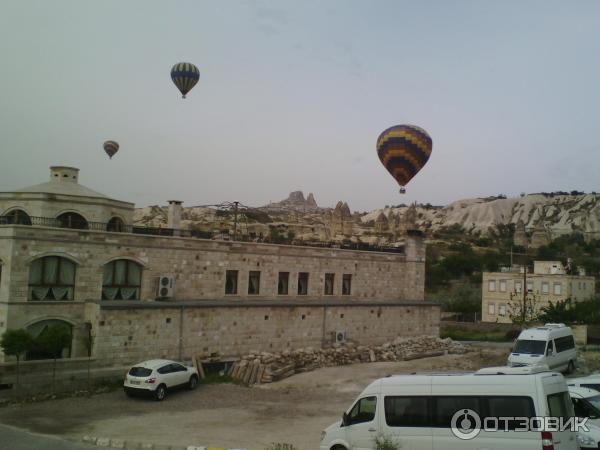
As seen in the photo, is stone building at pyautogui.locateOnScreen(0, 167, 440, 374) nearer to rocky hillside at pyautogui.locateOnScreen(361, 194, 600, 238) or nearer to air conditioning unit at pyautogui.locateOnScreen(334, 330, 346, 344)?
air conditioning unit at pyautogui.locateOnScreen(334, 330, 346, 344)

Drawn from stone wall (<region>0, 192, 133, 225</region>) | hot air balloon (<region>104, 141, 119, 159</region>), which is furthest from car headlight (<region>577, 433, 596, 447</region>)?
hot air balloon (<region>104, 141, 119, 159</region>)

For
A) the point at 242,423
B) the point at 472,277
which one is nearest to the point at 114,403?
the point at 242,423

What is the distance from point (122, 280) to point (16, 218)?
17.7ft

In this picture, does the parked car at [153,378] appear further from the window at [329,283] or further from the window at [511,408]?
the window at [511,408]

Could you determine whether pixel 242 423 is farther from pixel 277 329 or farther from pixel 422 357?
pixel 422 357

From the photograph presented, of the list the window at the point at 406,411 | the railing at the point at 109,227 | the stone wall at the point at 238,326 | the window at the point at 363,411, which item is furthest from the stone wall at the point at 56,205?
the window at the point at 406,411

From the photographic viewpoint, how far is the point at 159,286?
77.0ft

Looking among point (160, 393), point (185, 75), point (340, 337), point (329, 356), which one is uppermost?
point (185, 75)

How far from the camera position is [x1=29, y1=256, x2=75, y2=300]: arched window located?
67.9 ft

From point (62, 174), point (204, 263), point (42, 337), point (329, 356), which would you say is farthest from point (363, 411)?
point (62, 174)

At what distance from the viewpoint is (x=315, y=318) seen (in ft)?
92.0

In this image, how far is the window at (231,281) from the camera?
2611 centimetres

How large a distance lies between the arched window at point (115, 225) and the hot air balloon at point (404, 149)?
60.3 ft

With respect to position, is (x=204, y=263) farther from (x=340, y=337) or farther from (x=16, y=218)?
(x=340, y=337)
